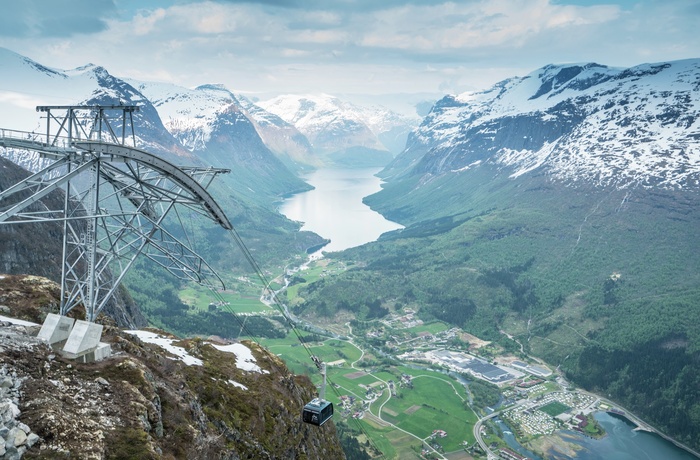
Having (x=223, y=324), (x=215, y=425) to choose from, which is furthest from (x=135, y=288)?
(x=215, y=425)

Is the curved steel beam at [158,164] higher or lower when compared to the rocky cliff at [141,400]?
higher

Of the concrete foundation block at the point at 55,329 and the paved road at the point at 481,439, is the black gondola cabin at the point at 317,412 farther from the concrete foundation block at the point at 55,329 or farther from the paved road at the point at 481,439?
the paved road at the point at 481,439

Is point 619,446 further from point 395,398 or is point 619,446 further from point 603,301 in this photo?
point 603,301

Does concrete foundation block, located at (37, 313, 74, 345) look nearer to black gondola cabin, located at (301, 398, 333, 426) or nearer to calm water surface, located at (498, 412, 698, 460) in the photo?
black gondola cabin, located at (301, 398, 333, 426)

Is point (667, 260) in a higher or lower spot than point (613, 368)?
higher

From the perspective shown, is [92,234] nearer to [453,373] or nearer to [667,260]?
[453,373]

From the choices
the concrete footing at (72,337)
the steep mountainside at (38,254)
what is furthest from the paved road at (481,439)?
the concrete footing at (72,337)
